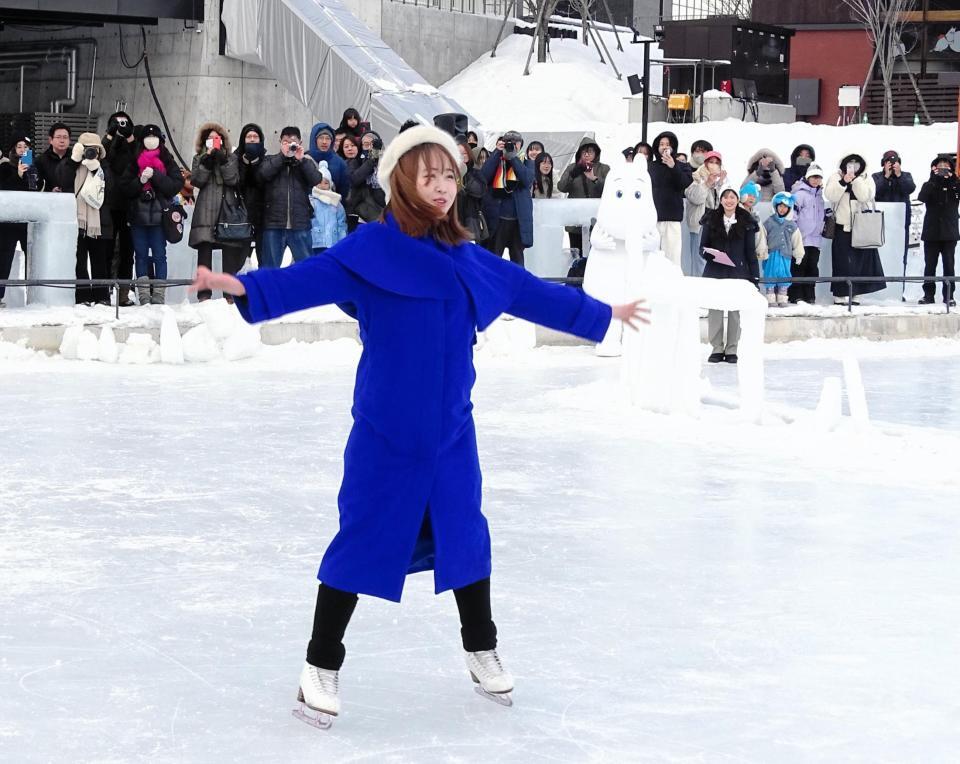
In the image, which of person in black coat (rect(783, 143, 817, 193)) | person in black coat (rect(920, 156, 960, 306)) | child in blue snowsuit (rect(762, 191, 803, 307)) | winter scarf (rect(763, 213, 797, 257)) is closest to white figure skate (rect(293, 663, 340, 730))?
child in blue snowsuit (rect(762, 191, 803, 307))

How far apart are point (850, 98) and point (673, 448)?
22196 mm

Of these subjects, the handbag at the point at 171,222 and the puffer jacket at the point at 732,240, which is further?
the handbag at the point at 171,222

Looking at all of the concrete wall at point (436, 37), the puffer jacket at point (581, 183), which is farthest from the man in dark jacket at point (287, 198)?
the concrete wall at point (436, 37)

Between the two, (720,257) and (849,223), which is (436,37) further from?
(720,257)

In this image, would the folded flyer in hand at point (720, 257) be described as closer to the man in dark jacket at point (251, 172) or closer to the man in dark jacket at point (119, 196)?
the man in dark jacket at point (251, 172)

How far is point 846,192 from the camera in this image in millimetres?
13703

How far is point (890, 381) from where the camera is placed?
34.1ft

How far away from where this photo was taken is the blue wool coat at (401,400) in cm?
338

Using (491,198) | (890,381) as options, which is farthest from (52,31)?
(890,381)

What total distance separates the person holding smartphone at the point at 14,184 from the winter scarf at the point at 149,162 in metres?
0.97

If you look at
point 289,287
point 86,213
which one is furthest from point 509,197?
point 289,287

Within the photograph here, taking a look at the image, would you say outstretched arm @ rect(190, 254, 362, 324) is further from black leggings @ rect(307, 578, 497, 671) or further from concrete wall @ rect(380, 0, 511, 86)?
concrete wall @ rect(380, 0, 511, 86)

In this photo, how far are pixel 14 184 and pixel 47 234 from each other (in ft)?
2.67

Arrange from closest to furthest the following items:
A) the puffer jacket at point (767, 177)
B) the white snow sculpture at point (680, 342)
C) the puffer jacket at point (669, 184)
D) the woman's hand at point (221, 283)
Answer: the woman's hand at point (221, 283) < the white snow sculpture at point (680, 342) < the puffer jacket at point (669, 184) < the puffer jacket at point (767, 177)
